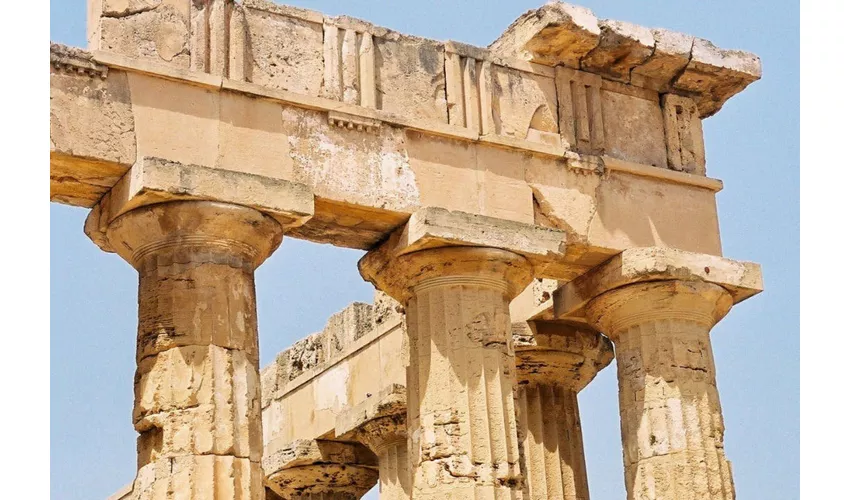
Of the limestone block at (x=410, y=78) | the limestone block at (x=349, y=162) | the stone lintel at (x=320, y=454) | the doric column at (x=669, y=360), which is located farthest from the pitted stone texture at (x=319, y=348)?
the limestone block at (x=349, y=162)

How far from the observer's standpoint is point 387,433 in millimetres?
21234

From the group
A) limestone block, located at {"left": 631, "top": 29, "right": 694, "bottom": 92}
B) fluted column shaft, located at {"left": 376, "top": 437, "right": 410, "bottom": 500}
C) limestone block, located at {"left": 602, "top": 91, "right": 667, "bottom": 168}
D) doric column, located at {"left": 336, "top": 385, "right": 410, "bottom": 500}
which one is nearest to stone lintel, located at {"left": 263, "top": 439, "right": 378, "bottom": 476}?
doric column, located at {"left": 336, "top": 385, "right": 410, "bottom": 500}

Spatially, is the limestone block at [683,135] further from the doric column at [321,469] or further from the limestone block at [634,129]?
the doric column at [321,469]

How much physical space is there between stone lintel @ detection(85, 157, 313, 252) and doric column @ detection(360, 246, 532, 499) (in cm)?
161

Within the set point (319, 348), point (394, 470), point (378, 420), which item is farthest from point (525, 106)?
point (319, 348)

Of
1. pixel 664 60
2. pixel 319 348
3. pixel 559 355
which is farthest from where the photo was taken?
pixel 319 348

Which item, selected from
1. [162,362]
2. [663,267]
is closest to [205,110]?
[162,362]

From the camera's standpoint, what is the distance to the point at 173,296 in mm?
15461

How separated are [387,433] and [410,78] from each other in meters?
5.46

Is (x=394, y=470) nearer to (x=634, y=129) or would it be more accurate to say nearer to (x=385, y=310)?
(x=385, y=310)

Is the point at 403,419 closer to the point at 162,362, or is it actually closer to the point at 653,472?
the point at 653,472

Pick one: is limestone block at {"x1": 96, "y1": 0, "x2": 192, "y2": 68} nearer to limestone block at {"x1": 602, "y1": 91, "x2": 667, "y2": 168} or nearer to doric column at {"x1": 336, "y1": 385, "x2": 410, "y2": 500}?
limestone block at {"x1": 602, "y1": 91, "x2": 667, "y2": 168}

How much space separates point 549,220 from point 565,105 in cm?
143

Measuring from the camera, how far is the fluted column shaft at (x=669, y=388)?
58.1ft
